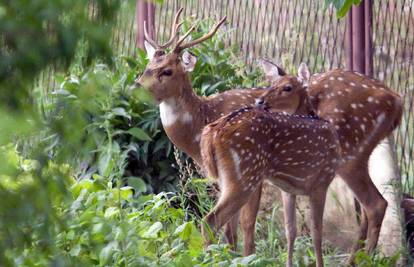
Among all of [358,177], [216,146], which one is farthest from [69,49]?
[358,177]

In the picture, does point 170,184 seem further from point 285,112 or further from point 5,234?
point 5,234

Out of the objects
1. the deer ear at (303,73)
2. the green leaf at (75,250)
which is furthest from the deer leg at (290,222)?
the green leaf at (75,250)

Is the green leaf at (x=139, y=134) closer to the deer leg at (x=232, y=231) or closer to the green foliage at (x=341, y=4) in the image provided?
the deer leg at (x=232, y=231)

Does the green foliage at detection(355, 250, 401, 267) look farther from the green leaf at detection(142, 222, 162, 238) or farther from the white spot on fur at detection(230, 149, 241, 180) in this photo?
the green leaf at detection(142, 222, 162, 238)

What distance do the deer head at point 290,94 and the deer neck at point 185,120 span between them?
0.44 m

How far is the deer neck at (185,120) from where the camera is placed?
23.1 ft

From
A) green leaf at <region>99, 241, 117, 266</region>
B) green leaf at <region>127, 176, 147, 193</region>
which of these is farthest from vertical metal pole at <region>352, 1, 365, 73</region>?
green leaf at <region>99, 241, 117, 266</region>

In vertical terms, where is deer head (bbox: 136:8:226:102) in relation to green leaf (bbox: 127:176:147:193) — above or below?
above

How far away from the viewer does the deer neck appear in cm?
703

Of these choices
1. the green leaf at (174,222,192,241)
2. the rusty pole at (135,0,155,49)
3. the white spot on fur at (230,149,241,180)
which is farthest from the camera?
the rusty pole at (135,0,155,49)

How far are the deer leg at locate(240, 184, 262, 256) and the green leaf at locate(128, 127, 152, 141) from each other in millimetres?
1042

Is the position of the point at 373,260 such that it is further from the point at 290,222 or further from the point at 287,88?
the point at 287,88

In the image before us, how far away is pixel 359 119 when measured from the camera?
708 centimetres

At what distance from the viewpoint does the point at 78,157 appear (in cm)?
243
